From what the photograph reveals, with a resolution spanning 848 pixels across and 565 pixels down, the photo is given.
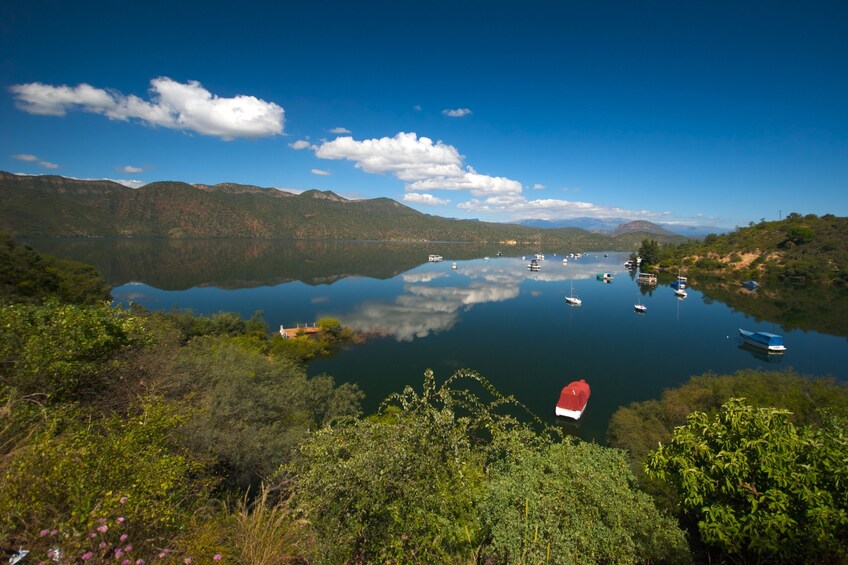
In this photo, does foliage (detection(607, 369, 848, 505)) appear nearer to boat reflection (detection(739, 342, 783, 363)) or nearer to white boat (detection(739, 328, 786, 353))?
boat reflection (detection(739, 342, 783, 363))

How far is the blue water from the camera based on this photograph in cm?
3109

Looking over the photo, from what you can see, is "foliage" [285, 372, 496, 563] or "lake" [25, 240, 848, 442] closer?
"foliage" [285, 372, 496, 563]

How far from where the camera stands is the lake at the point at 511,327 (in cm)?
3170

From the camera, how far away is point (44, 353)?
8398 millimetres

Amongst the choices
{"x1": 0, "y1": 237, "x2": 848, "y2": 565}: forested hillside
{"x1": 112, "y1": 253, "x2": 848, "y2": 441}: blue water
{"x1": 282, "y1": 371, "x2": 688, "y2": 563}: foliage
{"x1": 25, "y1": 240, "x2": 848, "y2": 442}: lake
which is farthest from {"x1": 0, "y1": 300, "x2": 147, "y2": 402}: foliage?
{"x1": 112, "y1": 253, "x2": 848, "y2": 441}: blue water

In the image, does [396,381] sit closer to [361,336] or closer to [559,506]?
[361,336]

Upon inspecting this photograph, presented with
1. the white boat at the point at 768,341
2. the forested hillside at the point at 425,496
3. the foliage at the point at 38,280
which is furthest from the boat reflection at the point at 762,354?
the foliage at the point at 38,280

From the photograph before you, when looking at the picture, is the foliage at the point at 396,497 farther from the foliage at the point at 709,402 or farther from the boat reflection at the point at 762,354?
the boat reflection at the point at 762,354

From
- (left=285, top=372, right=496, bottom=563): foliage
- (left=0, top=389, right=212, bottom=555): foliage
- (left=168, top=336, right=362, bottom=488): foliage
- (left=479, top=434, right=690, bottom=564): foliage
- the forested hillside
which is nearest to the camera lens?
(left=0, top=389, right=212, bottom=555): foliage

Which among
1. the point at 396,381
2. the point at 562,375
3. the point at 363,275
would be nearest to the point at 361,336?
the point at 396,381

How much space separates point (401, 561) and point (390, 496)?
2.45 feet

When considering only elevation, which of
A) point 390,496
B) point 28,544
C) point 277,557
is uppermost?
point 28,544

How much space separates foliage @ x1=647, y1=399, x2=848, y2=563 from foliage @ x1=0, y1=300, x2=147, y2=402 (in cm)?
1217

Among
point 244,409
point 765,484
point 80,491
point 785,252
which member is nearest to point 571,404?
A: point 244,409
